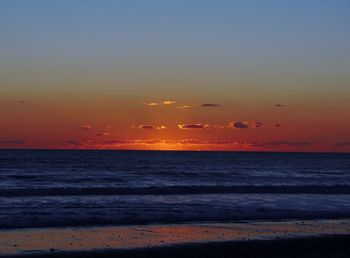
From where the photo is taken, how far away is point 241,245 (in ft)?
69.5

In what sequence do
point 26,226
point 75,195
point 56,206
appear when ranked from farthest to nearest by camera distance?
1. point 75,195
2. point 56,206
3. point 26,226

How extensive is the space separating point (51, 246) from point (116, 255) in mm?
2760

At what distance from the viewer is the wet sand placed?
65.5ft

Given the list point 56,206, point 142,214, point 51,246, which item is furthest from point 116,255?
point 56,206

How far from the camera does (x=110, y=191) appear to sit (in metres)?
48.1

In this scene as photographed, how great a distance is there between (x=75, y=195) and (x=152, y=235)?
2048cm

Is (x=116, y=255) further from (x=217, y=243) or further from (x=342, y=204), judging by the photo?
(x=342, y=204)

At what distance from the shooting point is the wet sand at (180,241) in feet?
65.5

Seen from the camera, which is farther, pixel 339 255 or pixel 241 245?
pixel 241 245

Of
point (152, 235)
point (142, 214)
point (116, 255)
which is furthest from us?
point (142, 214)

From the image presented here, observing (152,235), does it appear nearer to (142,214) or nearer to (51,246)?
(51,246)

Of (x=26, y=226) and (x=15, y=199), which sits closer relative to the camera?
(x=26, y=226)

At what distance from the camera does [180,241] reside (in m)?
22.3

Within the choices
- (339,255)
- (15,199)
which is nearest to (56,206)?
(15,199)
